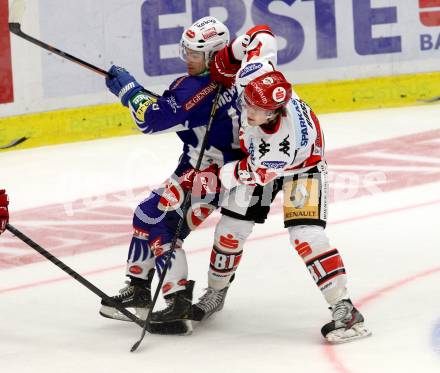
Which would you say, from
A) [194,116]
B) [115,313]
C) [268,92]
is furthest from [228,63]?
[115,313]

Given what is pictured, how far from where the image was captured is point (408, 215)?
6305 millimetres

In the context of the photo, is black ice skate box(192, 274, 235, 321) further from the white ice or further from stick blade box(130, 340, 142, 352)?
stick blade box(130, 340, 142, 352)

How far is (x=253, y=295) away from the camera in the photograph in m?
5.16

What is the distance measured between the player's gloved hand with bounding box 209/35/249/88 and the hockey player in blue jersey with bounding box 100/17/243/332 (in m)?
0.04

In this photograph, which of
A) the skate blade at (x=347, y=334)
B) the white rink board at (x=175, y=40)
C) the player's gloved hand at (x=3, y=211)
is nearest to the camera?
the skate blade at (x=347, y=334)

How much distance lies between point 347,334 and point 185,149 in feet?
3.42

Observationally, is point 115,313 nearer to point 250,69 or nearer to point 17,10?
point 250,69

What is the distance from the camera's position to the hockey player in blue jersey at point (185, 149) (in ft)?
14.9

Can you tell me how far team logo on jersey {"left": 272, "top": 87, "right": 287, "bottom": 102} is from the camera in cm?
418

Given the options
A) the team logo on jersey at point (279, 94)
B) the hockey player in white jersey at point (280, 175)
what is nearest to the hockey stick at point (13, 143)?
the hockey player in white jersey at point (280, 175)

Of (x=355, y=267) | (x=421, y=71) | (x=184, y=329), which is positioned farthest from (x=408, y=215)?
(x=421, y=71)

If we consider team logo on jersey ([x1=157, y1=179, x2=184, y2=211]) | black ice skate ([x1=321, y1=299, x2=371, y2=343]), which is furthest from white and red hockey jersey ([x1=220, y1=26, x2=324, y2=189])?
black ice skate ([x1=321, y1=299, x2=371, y2=343])

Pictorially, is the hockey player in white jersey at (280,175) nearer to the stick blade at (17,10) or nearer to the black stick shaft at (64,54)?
the black stick shaft at (64,54)

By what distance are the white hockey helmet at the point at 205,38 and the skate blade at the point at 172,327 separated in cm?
→ 104
